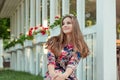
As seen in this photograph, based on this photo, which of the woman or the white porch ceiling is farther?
the white porch ceiling

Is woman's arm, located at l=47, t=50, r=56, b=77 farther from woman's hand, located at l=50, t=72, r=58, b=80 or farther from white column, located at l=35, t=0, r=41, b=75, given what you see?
white column, located at l=35, t=0, r=41, b=75

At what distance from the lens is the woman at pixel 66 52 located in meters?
3.83

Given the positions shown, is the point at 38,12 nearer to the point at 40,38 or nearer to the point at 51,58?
the point at 40,38

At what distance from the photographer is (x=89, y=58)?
5.53 metres

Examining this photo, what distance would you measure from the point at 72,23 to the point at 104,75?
102 centimetres

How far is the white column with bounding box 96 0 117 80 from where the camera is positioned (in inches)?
188

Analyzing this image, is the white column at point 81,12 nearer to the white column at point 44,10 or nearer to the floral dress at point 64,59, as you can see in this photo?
the floral dress at point 64,59

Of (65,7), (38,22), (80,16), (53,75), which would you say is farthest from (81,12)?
(38,22)

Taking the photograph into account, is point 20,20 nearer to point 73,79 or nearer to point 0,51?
point 0,51

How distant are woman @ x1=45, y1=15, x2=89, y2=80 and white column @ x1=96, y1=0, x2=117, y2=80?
88 cm

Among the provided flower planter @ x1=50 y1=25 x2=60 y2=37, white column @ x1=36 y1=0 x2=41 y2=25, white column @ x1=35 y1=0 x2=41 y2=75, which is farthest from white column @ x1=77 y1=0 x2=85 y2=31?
white column @ x1=36 y1=0 x2=41 y2=25

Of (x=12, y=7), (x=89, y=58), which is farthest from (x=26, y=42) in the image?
(x=89, y=58)

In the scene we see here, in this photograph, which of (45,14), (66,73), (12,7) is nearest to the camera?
(66,73)

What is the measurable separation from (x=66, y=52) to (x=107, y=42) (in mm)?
1036
